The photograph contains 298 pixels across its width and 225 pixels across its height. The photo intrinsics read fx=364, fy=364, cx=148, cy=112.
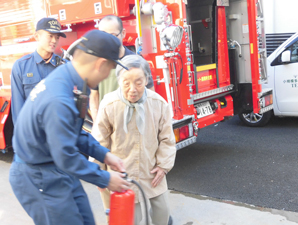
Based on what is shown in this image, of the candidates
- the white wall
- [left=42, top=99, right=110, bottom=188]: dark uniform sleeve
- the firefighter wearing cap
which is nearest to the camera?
[left=42, top=99, right=110, bottom=188]: dark uniform sleeve

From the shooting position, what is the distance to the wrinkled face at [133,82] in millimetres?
2420

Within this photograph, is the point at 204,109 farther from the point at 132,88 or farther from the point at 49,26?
the point at 132,88

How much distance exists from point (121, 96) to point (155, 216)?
95cm

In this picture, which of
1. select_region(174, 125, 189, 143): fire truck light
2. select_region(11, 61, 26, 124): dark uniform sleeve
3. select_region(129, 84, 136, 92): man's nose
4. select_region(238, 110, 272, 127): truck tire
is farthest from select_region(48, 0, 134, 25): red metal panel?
select_region(238, 110, 272, 127): truck tire

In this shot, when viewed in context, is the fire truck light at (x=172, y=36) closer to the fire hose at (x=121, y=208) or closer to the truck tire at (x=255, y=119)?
the fire hose at (x=121, y=208)

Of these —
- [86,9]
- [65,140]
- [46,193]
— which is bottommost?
[46,193]

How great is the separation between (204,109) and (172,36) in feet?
4.69

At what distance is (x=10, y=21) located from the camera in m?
5.38

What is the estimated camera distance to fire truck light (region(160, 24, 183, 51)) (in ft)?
13.3

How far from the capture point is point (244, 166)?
194 inches

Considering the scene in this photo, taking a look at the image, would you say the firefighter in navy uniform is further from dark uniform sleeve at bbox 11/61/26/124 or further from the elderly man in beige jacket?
dark uniform sleeve at bbox 11/61/26/124

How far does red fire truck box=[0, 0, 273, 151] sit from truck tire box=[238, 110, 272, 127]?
3.16 ft

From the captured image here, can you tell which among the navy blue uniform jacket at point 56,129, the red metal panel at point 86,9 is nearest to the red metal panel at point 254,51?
the red metal panel at point 86,9

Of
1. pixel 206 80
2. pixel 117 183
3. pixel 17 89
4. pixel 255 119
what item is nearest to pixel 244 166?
pixel 206 80
